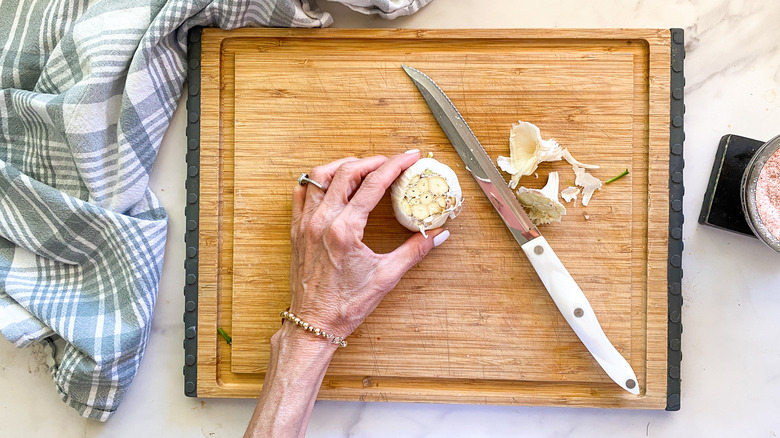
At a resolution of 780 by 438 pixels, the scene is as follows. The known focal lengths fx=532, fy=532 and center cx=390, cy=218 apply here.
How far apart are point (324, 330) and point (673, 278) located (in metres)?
0.78

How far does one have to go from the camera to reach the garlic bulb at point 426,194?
1088mm

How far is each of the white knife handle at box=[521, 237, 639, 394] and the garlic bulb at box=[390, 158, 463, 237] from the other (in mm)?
205

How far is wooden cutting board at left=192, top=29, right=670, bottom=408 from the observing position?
46.7 inches

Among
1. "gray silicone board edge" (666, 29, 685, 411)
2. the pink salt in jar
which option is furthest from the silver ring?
the pink salt in jar

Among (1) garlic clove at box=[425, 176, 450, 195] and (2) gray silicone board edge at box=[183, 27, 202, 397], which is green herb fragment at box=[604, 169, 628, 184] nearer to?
(1) garlic clove at box=[425, 176, 450, 195]

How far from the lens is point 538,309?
1.20 m

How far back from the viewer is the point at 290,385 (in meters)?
1.10

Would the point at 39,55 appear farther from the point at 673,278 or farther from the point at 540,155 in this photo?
the point at 673,278

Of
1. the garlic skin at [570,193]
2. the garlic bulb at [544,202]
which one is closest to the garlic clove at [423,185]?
the garlic bulb at [544,202]

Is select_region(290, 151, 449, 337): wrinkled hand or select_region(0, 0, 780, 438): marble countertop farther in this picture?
select_region(0, 0, 780, 438): marble countertop

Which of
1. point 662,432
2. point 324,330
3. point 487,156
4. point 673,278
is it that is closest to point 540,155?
point 487,156

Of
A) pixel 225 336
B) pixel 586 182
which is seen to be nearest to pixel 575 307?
pixel 586 182

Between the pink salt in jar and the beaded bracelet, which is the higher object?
the pink salt in jar

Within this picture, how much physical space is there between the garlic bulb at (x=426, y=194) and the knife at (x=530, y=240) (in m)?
0.10
